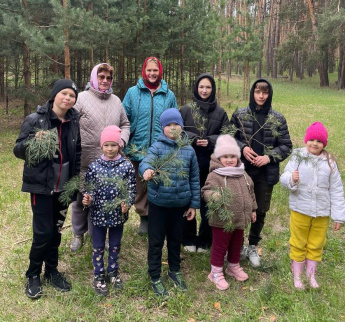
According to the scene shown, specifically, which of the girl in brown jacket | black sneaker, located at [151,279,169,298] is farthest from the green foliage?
black sneaker, located at [151,279,169,298]

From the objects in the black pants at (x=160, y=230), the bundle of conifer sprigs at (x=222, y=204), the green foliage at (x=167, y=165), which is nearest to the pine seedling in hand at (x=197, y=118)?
the green foliage at (x=167, y=165)

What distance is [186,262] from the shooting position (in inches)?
167

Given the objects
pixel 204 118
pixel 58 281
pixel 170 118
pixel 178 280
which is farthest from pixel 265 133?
pixel 58 281

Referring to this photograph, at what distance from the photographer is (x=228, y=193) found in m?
3.38

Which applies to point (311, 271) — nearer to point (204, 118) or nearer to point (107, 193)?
point (204, 118)

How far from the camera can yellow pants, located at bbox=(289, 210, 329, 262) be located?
3.57m

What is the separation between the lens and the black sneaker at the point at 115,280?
3.58m

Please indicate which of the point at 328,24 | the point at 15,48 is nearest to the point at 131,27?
the point at 15,48

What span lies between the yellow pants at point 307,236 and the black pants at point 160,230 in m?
1.23

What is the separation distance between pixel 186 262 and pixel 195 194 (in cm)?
118

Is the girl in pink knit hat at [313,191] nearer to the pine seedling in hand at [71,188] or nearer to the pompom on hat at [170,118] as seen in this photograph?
the pompom on hat at [170,118]

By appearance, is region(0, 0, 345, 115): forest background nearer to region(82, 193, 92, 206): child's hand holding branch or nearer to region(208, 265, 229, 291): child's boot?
region(82, 193, 92, 206): child's hand holding branch

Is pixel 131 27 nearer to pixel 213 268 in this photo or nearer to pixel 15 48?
pixel 15 48

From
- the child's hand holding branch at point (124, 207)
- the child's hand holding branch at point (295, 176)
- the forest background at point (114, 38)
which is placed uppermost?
the forest background at point (114, 38)
